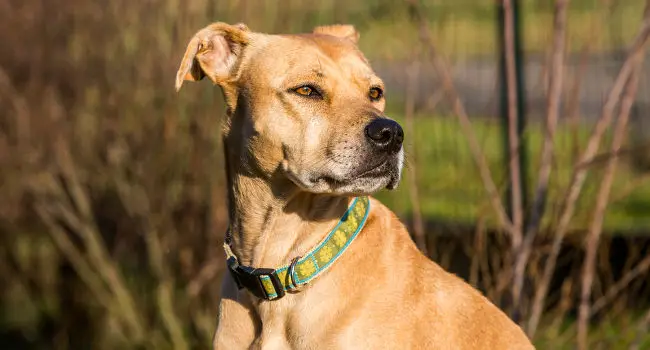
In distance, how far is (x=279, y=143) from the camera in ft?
11.8

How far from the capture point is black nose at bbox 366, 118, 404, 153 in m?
3.46

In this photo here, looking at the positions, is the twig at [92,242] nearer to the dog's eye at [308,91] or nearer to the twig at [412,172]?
the twig at [412,172]

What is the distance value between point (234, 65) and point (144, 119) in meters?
2.26

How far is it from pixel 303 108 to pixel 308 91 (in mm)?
89

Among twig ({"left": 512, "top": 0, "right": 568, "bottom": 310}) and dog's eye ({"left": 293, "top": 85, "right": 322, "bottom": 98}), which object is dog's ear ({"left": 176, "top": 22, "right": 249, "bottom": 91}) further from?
twig ({"left": 512, "top": 0, "right": 568, "bottom": 310})

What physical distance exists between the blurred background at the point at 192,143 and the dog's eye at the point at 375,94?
1.34m

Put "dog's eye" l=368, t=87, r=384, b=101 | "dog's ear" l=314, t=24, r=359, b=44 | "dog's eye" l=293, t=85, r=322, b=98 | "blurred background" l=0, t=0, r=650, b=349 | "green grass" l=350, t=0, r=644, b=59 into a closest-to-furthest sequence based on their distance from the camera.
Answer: "dog's eye" l=293, t=85, r=322, b=98
"dog's eye" l=368, t=87, r=384, b=101
"dog's ear" l=314, t=24, r=359, b=44
"green grass" l=350, t=0, r=644, b=59
"blurred background" l=0, t=0, r=650, b=349

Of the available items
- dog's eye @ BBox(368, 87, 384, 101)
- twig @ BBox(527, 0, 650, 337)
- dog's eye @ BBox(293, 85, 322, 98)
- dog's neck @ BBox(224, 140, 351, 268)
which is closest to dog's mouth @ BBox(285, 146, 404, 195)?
dog's neck @ BBox(224, 140, 351, 268)

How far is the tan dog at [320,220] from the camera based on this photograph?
3484 mm

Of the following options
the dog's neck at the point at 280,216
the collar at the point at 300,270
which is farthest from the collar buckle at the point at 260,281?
the dog's neck at the point at 280,216

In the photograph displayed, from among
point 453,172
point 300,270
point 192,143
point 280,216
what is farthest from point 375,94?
point 453,172

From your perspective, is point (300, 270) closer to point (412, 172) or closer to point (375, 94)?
point (375, 94)

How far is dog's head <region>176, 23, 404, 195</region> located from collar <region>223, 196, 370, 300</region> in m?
0.18

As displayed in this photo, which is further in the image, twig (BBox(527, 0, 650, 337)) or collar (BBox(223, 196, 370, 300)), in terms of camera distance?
twig (BBox(527, 0, 650, 337))
